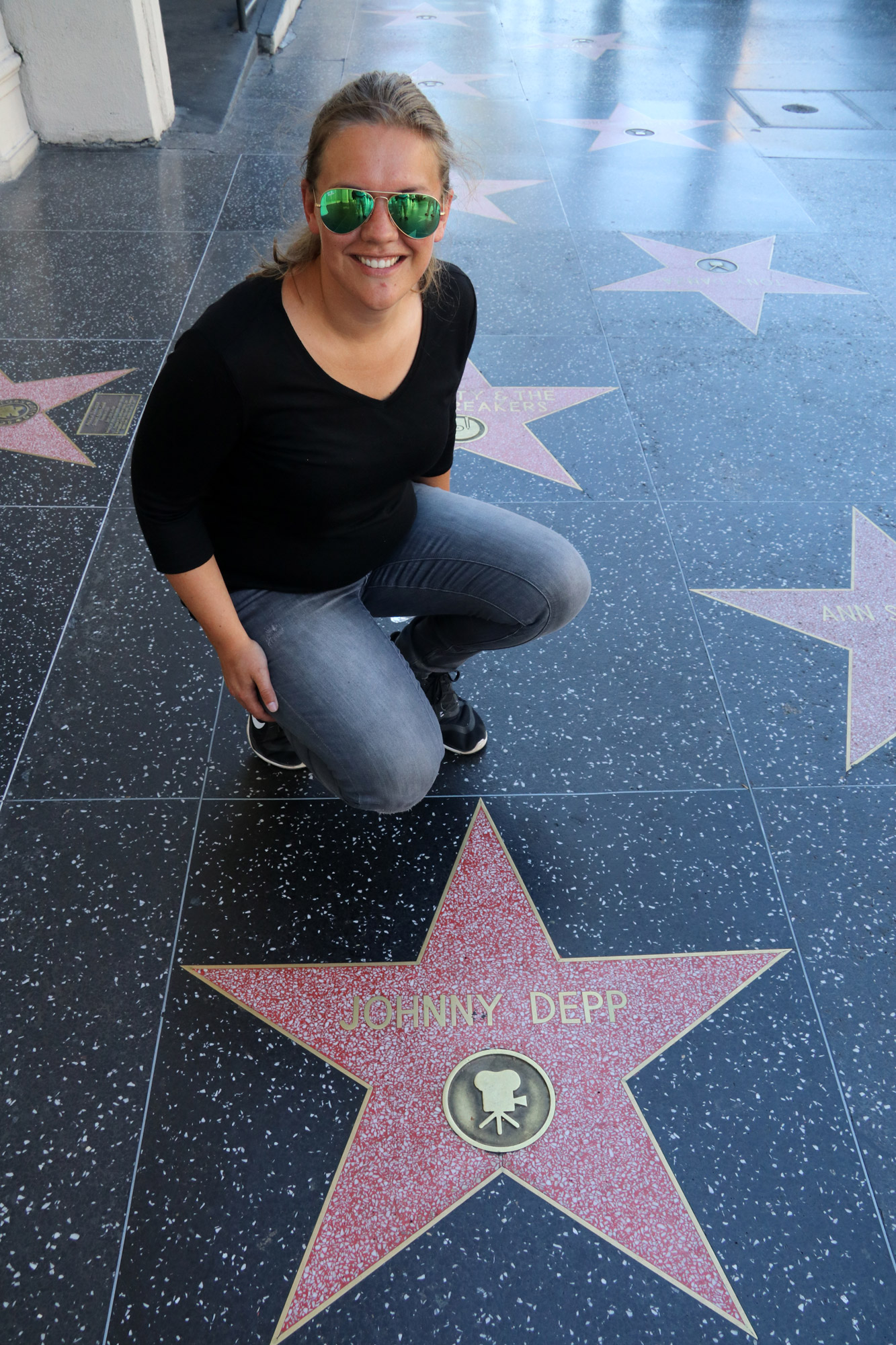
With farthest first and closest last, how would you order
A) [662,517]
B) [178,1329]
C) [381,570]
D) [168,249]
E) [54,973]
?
[168,249], [662,517], [381,570], [54,973], [178,1329]

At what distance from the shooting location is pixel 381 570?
70.6 inches

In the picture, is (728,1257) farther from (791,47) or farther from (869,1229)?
(791,47)

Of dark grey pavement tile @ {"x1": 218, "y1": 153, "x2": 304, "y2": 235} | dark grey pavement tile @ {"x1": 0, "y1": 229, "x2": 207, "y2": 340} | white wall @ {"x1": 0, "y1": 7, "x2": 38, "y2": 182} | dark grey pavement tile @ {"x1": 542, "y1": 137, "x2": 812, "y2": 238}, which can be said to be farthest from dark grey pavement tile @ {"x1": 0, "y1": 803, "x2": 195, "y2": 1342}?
white wall @ {"x1": 0, "y1": 7, "x2": 38, "y2": 182}

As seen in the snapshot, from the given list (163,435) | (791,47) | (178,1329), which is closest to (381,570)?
(163,435)

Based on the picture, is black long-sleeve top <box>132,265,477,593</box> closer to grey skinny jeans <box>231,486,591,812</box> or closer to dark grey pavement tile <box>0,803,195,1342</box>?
grey skinny jeans <box>231,486,591,812</box>

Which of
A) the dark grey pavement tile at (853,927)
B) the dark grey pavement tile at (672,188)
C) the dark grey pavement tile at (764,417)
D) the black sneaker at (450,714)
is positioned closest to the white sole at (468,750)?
the black sneaker at (450,714)

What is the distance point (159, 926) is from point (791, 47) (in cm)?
738

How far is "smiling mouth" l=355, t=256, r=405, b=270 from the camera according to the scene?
1.38 metres

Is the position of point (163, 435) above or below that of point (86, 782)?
above

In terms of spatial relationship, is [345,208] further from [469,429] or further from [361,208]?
[469,429]

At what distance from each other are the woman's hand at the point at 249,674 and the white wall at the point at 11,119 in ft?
12.2

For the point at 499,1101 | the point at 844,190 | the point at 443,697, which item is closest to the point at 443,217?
the point at 443,697

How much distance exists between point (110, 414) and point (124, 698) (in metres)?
1.20

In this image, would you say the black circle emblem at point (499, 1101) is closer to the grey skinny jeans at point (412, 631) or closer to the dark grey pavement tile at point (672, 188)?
the grey skinny jeans at point (412, 631)
